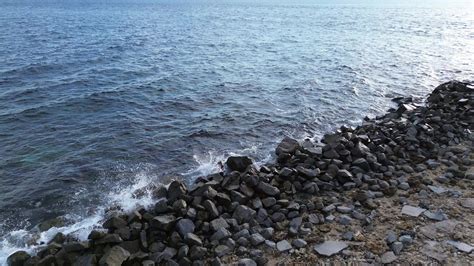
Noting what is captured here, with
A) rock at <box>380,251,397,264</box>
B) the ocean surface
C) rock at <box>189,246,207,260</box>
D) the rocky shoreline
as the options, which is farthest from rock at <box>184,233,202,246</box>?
rock at <box>380,251,397,264</box>

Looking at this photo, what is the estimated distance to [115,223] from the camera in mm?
9906

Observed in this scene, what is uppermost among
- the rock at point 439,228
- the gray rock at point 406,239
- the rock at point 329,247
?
the rock at point 439,228

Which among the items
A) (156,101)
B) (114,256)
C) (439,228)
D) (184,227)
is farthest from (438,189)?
(156,101)

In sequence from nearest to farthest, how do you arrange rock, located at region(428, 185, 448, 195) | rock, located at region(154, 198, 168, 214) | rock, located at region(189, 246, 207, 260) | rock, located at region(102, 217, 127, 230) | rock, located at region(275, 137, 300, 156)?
rock, located at region(189, 246, 207, 260), rock, located at region(102, 217, 127, 230), rock, located at region(154, 198, 168, 214), rock, located at region(428, 185, 448, 195), rock, located at region(275, 137, 300, 156)

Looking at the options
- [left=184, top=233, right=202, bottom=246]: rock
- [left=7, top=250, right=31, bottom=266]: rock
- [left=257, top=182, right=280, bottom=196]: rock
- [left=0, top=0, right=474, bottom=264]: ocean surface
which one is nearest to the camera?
[left=7, top=250, right=31, bottom=266]: rock

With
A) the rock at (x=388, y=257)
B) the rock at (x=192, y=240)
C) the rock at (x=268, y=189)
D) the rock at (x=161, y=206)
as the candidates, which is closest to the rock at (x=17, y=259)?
the rock at (x=161, y=206)

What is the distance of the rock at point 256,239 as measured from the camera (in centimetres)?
907

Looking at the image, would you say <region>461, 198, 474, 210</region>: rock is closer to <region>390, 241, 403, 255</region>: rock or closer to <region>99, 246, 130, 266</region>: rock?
<region>390, 241, 403, 255</region>: rock

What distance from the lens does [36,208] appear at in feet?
37.6

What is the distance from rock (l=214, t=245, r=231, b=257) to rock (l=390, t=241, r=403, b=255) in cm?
349

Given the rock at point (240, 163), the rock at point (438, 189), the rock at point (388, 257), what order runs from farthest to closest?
the rock at point (240, 163)
the rock at point (438, 189)
the rock at point (388, 257)

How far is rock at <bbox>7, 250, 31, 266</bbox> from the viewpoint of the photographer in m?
9.03

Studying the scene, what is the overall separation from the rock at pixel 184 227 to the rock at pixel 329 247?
2.94 meters

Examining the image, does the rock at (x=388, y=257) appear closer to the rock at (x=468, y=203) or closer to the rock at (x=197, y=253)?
the rock at (x=468, y=203)
